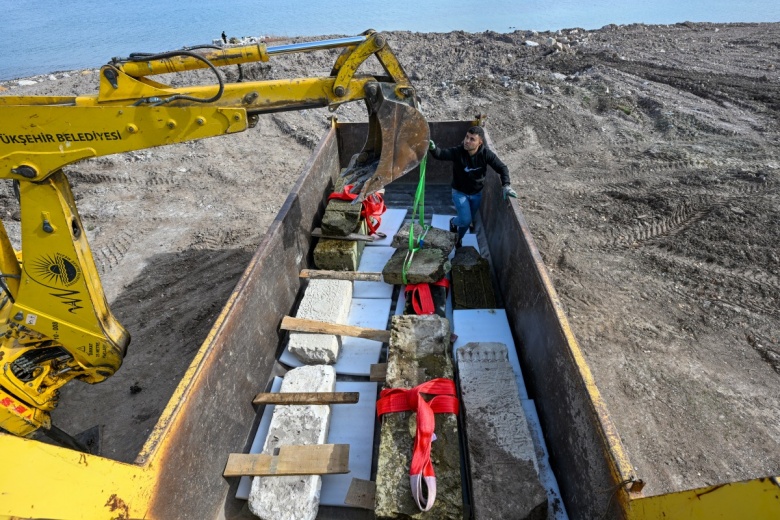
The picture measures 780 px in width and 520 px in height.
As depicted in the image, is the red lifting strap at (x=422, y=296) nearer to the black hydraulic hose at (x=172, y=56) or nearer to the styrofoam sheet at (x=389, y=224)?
the styrofoam sheet at (x=389, y=224)

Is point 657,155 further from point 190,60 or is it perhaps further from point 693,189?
point 190,60

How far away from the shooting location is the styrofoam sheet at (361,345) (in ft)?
11.4

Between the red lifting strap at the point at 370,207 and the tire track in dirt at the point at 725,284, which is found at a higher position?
the red lifting strap at the point at 370,207

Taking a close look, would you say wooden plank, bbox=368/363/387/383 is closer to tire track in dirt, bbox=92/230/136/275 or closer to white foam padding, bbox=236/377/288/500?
white foam padding, bbox=236/377/288/500

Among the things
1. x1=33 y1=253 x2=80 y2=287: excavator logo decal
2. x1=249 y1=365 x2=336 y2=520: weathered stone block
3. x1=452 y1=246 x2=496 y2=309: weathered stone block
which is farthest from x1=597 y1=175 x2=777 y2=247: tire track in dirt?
x1=33 y1=253 x2=80 y2=287: excavator logo decal

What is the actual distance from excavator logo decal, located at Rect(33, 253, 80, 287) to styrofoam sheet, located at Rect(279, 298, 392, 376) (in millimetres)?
1551

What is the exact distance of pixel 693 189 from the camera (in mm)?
6500

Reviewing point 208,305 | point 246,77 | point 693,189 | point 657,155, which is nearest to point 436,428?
point 208,305

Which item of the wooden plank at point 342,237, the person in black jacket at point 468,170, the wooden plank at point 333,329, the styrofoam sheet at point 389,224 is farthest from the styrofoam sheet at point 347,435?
the person in black jacket at point 468,170

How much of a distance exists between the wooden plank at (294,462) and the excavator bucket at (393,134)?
162 centimetres

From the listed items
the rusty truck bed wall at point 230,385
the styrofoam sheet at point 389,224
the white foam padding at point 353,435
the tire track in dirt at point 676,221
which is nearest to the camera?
the rusty truck bed wall at point 230,385

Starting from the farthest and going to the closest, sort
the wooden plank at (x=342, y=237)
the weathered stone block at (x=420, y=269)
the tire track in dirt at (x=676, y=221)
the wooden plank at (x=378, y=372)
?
1. the tire track in dirt at (x=676, y=221)
2. the wooden plank at (x=342, y=237)
3. the weathered stone block at (x=420, y=269)
4. the wooden plank at (x=378, y=372)

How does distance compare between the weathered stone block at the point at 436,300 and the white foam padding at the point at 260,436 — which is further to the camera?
the weathered stone block at the point at 436,300

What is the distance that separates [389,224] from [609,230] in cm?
307
